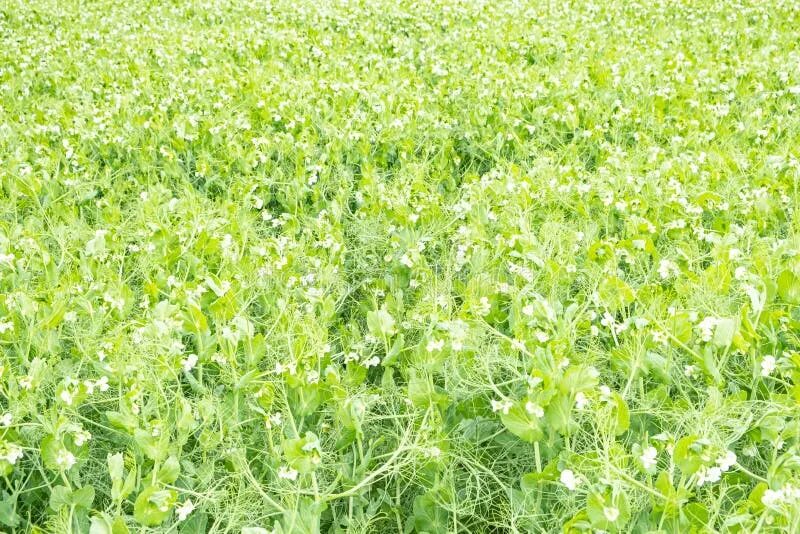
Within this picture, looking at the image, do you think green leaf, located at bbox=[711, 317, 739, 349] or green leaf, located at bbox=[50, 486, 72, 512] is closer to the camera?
green leaf, located at bbox=[50, 486, 72, 512]

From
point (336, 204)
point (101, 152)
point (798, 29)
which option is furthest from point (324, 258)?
point (798, 29)

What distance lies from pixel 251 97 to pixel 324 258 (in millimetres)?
3136

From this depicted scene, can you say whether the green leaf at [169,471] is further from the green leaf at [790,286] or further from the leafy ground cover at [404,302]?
the green leaf at [790,286]

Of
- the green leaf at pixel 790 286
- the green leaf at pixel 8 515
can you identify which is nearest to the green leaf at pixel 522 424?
the green leaf at pixel 790 286

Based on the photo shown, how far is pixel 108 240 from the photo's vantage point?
396 centimetres

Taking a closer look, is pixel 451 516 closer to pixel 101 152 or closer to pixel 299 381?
pixel 299 381

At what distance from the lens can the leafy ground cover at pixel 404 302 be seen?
2369 mm

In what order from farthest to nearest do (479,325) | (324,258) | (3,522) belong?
(324,258), (479,325), (3,522)

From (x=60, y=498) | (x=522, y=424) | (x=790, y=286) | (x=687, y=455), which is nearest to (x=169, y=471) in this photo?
(x=60, y=498)

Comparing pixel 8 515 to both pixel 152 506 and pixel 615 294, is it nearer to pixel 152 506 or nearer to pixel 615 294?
pixel 152 506

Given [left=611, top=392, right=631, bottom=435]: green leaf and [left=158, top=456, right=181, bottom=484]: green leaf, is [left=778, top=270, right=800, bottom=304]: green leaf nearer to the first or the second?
[left=611, top=392, right=631, bottom=435]: green leaf

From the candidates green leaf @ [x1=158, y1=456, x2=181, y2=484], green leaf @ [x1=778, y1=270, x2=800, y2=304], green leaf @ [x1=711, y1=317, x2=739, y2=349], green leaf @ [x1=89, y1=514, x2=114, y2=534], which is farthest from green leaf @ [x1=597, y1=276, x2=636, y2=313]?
green leaf @ [x1=89, y1=514, x2=114, y2=534]

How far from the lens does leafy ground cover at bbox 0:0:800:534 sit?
237 centimetres

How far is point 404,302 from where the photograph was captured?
3.66 m
